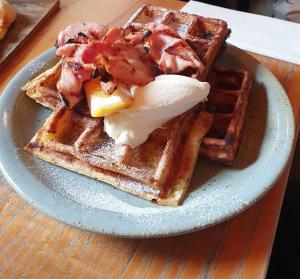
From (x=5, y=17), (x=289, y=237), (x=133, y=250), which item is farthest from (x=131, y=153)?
(x=5, y=17)

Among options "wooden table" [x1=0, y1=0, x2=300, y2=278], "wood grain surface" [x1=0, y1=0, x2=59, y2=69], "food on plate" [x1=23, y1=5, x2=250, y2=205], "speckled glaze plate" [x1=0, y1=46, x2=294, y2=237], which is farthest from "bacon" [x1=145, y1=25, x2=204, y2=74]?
"wood grain surface" [x1=0, y1=0, x2=59, y2=69]

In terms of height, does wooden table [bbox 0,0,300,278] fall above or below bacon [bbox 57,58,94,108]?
below

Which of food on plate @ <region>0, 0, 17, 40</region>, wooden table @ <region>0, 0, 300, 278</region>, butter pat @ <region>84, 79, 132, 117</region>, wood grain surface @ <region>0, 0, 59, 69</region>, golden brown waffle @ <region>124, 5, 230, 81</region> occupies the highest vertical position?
butter pat @ <region>84, 79, 132, 117</region>

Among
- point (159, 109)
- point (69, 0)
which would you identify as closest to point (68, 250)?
point (159, 109)

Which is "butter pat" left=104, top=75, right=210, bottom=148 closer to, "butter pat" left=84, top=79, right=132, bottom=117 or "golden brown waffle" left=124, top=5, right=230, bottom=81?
"butter pat" left=84, top=79, right=132, bottom=117

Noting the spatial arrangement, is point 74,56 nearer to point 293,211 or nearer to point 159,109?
point 159,109

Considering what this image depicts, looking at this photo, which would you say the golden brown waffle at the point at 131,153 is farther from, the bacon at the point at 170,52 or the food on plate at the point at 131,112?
the bacon at the point at 170,52

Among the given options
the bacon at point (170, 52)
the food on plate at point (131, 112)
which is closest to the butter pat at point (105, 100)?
the food on plate at point (131, 112)

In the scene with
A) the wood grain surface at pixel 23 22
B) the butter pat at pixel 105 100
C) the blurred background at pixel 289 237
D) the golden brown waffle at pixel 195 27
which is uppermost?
the butter pat at pixel 105 100
